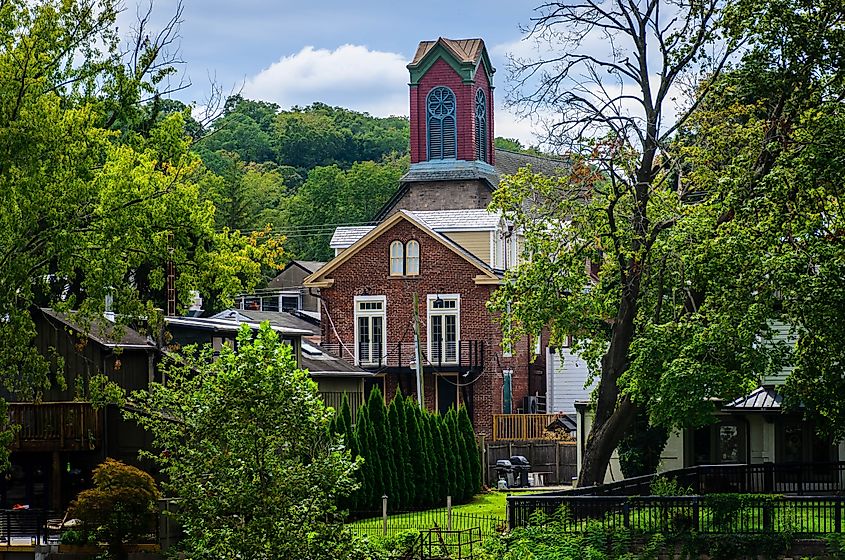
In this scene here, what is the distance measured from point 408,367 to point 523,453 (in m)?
8.57

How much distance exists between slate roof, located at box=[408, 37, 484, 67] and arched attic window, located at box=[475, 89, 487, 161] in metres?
2.21

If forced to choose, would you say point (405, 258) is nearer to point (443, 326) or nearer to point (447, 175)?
point (443, 326)

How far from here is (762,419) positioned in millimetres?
38562

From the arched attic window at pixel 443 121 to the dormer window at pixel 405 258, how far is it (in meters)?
12.8

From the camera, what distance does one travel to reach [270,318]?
56.9 m

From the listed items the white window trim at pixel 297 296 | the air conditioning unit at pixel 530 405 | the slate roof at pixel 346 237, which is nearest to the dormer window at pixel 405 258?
the slate roof at pixel 346 237

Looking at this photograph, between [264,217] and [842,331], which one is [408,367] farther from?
[264,217]

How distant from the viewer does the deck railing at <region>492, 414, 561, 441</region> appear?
52.4m

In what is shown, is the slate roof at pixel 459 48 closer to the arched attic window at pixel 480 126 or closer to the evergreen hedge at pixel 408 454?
the arched attic window at pixel 480 126

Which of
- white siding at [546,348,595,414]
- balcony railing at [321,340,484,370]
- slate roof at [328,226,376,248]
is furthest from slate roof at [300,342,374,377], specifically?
slate roof at [328,226,376,248]

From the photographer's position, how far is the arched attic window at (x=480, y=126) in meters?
71.1

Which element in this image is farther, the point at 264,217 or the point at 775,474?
the point at 264,217

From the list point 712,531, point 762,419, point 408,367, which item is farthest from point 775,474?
point 408,367

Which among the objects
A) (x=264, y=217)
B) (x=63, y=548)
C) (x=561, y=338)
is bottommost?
(x=63, y=548)
